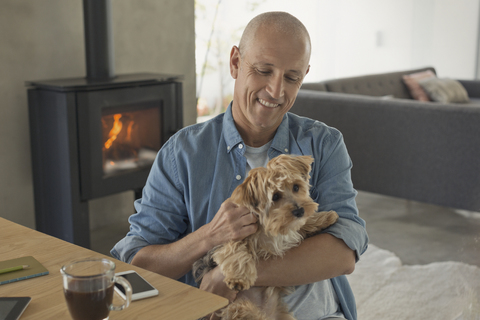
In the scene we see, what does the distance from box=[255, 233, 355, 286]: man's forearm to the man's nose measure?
405mm

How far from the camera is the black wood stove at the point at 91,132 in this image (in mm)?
2949

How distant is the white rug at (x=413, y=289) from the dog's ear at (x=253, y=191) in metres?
1.57

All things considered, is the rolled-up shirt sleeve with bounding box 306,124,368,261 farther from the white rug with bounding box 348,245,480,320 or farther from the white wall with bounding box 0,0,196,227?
the white wall with bounding box 0,0,196,227

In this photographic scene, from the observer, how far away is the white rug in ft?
8.59

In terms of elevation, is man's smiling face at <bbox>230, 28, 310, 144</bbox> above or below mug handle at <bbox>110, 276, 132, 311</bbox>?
above

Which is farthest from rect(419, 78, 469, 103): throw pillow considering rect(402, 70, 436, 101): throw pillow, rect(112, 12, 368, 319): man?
rect(112, 12, 368, 319): man

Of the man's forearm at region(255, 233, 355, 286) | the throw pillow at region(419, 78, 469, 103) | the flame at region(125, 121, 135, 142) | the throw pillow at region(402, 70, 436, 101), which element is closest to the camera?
the man's forearm at region(255, 233, 355, 286)

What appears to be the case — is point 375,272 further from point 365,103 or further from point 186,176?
point 186,176

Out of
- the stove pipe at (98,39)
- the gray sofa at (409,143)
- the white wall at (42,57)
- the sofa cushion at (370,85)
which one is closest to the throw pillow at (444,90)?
the sofa cushion at (370,85)

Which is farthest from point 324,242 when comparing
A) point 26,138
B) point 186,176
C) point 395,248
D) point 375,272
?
point 26,138

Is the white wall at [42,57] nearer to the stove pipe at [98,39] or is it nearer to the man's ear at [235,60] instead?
the stove pipe at [98,39]

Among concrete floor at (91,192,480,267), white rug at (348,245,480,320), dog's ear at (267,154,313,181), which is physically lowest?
white rug at (348,245,480,320)

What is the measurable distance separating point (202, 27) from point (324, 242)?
5.20 metres

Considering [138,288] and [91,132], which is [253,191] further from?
[91,132]
